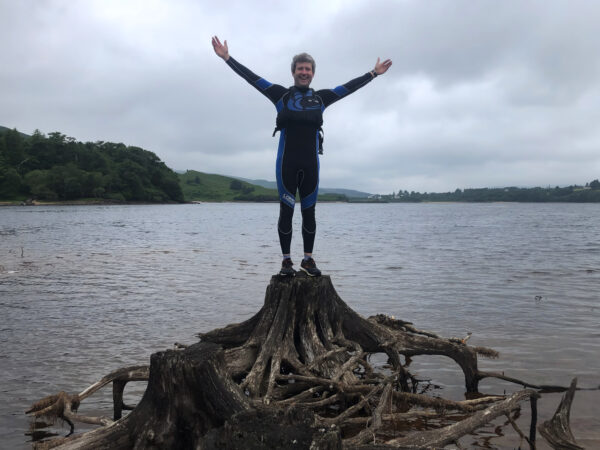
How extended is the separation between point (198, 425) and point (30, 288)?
497 inches

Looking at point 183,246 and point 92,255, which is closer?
point 92,255

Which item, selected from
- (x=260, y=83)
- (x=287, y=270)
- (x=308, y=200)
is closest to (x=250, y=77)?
(x=260, y=83)

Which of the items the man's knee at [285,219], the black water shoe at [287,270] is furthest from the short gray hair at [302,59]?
the black water shoe at [287,270]

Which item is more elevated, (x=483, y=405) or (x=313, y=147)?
(x=313, y=147)

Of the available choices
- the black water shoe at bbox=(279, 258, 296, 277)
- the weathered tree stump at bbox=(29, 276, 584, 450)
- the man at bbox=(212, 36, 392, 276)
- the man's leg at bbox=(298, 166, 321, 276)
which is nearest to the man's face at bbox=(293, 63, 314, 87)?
the man at bbox=(212, 36, 392, 276)

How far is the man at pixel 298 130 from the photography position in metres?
6.96

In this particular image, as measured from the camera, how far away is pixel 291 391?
521 cm

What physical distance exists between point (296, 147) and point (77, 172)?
14533cm

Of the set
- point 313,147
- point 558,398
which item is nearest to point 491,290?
point 558,398

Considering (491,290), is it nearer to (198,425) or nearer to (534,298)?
(534,298)

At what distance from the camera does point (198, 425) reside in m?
3.61

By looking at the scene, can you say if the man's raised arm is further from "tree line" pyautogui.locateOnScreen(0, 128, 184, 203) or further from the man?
"tree line" pyautogui.locateOnScreen(0, 128, 184, 203)

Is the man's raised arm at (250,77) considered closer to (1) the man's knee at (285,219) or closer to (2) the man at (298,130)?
(2) the man at (298,130)

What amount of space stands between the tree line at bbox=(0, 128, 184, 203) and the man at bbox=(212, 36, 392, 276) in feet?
455
